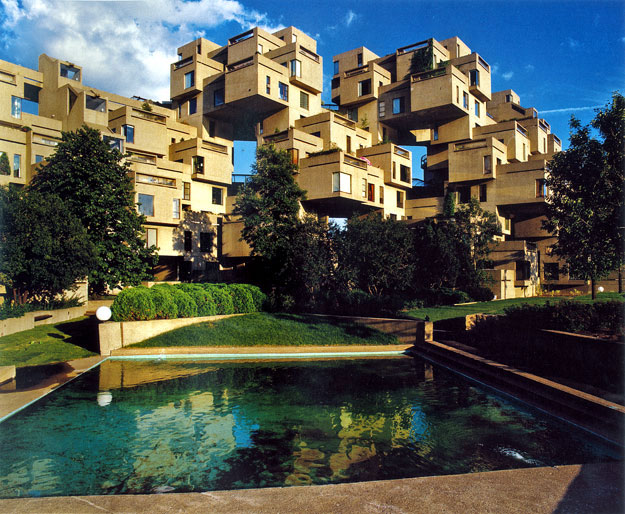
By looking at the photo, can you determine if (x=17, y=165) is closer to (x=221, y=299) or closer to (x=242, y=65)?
(x=242, y=65)

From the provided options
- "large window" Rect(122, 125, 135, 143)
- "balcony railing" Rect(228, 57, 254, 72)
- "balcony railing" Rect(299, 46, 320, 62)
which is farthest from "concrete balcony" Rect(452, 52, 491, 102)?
"large window" Rect(122, 125, 135, 143)

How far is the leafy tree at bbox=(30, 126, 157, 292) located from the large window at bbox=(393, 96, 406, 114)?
98.6 feet

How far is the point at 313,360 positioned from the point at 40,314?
15.0 m

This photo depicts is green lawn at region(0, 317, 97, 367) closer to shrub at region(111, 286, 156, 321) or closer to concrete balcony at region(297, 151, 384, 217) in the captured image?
shrub at region(111, 286, 156, 321)

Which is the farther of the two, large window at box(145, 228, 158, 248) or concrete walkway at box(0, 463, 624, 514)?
large window at box(145, 228, 158, 248)

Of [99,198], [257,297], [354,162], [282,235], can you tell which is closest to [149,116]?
[99,198]

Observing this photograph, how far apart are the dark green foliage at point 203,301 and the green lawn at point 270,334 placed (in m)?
0.89

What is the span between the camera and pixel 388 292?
33.3m

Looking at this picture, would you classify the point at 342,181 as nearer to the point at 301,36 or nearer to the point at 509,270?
the point at 509,270

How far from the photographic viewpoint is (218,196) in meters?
45.7

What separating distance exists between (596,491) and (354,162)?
36.4 m

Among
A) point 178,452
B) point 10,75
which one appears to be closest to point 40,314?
Answer: point 178,452

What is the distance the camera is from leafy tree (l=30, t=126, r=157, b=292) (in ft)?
96.5

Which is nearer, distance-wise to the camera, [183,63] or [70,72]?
[70,72]
